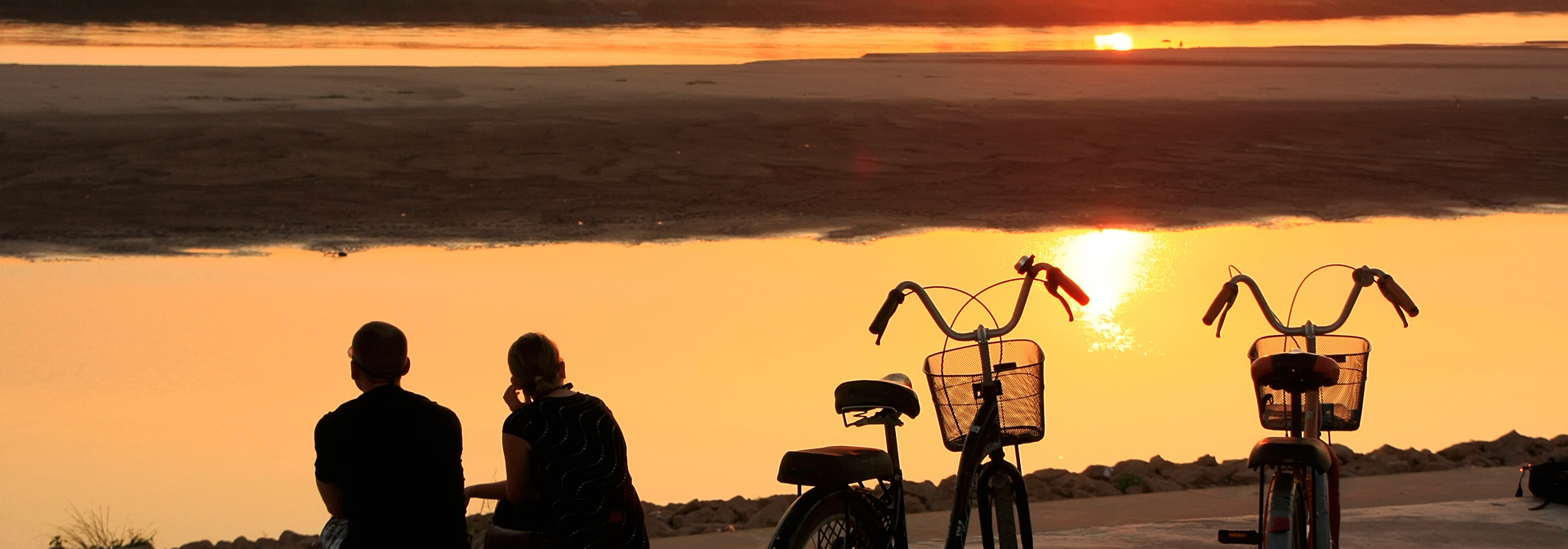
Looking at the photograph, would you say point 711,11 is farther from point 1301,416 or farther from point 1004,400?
point 1301,416

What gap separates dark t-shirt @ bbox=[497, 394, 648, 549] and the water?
27521 millimetres

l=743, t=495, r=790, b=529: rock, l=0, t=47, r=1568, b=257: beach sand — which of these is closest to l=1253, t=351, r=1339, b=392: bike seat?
l=743, t=495, r=790, b=529: rock

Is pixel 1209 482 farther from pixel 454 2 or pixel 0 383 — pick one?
pixel 454 2

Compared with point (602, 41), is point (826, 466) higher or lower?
lower

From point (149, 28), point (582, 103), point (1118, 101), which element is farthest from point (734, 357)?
point (149, 28)

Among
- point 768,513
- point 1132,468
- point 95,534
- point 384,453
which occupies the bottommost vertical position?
point 95,534

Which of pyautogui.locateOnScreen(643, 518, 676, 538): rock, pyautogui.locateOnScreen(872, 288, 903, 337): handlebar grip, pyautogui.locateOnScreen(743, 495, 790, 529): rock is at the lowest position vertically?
pyautogui.locateOnScreen(643, 518, 676, 538): rock

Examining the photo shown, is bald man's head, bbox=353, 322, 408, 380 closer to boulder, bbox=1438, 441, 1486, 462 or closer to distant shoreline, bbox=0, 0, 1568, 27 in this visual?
boulder, bbox=1438, 441, 1486, 462

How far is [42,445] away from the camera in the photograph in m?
7.86

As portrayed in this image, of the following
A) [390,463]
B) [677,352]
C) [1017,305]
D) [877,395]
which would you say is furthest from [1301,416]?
[677,352]

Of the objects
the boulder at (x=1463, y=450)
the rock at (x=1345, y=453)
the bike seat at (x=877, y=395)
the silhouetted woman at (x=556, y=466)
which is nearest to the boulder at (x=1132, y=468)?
the rock at (x=1345, y=453)

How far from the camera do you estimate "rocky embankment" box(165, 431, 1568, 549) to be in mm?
6879

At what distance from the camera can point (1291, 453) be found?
4625 mm

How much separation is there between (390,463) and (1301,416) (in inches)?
99.0
